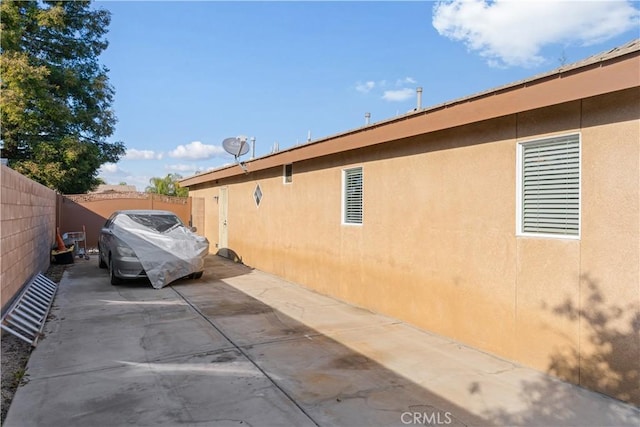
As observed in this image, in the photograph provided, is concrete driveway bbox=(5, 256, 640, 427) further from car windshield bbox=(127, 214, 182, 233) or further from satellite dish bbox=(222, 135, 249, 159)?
satellite dish bbox=(222, 135, 249, 159)

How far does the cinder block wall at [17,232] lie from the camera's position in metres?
5.11

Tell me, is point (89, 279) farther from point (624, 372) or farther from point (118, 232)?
point (624, 372)

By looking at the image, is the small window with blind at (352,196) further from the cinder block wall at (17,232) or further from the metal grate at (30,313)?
the cinder block wall at (17,232)

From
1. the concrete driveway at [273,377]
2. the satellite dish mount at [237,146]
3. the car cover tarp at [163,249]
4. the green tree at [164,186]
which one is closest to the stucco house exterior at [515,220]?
the concrete driveway at [273,377]

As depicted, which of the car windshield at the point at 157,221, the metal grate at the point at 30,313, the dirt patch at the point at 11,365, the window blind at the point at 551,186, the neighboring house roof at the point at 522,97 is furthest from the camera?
the car windshield at the point at 157,221

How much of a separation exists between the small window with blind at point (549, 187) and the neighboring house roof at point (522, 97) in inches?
17.8

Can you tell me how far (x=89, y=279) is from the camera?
9.78m

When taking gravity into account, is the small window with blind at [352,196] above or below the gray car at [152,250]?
above

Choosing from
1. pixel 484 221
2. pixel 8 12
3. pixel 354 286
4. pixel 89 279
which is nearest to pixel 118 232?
pixel 89 279

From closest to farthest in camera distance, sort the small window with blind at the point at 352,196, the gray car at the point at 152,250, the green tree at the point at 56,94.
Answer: the small window with blind at the point at 352,196 < the gray car at the point at 152,250 < the green tree at the point at 56,94

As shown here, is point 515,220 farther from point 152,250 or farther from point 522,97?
point 152,250

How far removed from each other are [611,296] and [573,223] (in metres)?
0.74

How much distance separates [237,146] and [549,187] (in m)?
8.91

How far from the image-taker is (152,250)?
8.83 meters
